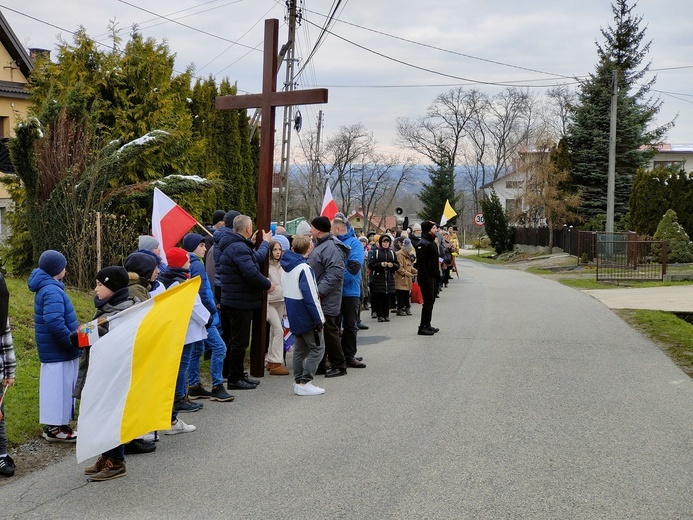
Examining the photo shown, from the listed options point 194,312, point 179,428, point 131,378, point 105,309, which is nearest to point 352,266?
point 194,312

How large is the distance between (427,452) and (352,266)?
4.73m

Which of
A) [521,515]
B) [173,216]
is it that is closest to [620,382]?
[521,515]

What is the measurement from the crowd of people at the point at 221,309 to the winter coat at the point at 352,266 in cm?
1

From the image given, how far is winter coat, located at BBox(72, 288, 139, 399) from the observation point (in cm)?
647

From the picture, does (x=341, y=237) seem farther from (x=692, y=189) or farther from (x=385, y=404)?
(x=692, y=189)

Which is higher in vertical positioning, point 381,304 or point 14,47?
point 14,47

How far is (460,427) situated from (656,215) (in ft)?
105

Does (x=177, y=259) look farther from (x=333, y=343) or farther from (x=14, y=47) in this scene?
(x=14, y=47)

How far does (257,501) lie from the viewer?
18.2 feet

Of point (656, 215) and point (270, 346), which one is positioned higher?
point (656, 215)

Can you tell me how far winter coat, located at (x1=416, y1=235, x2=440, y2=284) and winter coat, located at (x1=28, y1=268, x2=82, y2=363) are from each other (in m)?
7.67

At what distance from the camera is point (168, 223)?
9.57m

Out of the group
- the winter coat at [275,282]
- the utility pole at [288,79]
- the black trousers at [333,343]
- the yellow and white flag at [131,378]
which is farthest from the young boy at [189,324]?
the utility pole at [288,79]

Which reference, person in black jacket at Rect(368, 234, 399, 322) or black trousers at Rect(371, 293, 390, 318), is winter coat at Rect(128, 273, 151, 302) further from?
black trousers at Rect(371, 293, 390, 318)
